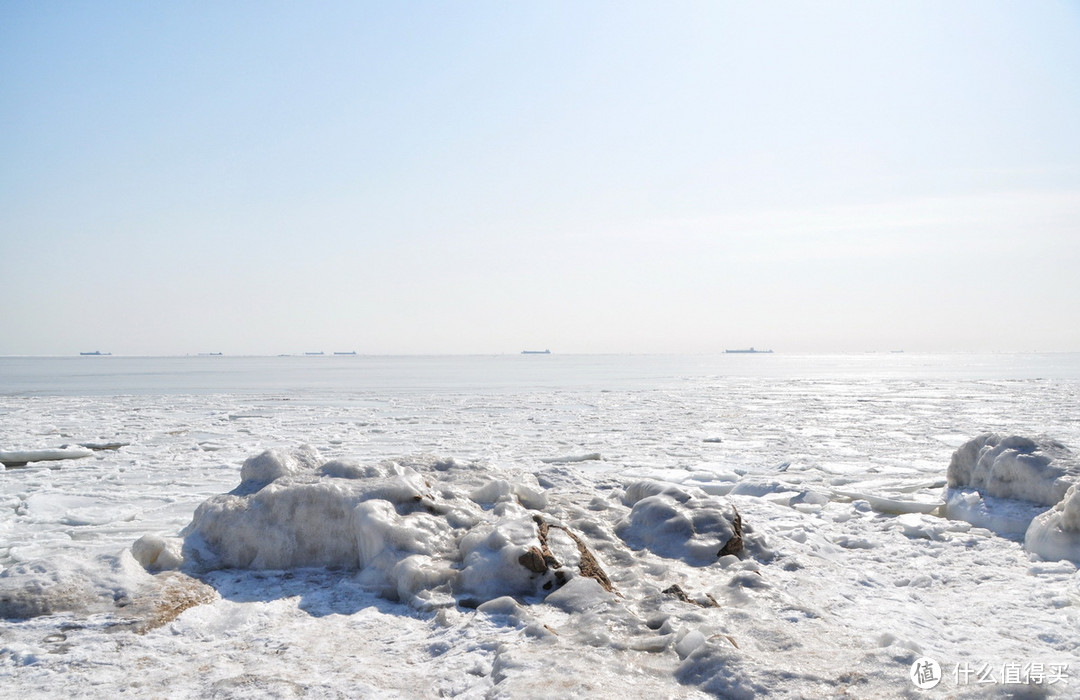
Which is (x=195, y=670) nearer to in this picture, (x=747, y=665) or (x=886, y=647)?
(x=747, y=665)

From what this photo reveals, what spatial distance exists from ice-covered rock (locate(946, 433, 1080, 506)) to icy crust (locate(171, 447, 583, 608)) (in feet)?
12.6

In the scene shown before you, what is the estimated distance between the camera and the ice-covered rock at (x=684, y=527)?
12.9 feet

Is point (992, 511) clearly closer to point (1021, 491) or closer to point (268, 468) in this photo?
point (1021, 491)

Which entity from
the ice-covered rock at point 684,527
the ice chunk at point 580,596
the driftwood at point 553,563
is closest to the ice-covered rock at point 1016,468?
the ice-covered rock at point 684,527

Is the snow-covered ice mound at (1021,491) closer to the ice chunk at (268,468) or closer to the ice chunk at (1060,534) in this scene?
the ice chunk at (1060,534)

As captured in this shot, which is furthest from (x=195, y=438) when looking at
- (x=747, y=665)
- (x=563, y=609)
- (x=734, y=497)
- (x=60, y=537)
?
(x=747, y=665)

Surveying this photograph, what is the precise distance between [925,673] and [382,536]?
2.55 metres

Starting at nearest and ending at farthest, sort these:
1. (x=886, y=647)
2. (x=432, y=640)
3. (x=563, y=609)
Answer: (x=886, y=647) < (x=432, y=640) < (x=563, y=609)

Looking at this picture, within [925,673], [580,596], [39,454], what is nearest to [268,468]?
[580,596]

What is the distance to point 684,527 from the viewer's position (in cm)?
412

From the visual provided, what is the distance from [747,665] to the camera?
94.0 inches

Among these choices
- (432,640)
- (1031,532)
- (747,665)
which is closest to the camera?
(747,665)

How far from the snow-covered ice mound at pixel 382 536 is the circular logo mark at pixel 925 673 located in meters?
1.50

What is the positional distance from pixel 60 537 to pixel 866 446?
868cm
